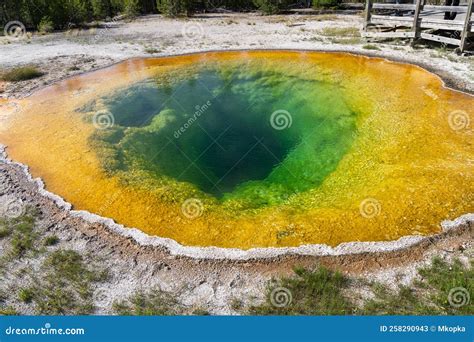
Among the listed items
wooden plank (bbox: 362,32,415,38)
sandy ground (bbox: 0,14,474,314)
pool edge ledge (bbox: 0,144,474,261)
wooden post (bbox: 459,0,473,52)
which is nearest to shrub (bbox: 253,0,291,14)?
sandy ground (bbox: 0,14,474,314)

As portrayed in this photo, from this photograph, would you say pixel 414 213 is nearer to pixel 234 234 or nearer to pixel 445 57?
pixel 234 234

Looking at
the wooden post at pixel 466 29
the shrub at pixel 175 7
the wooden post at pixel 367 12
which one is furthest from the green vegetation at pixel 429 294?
the shrub at pixel 175 7

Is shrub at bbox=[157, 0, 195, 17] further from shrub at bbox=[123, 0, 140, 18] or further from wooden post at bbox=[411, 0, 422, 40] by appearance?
wooden post at bbox=[411, 0, 422, 40]

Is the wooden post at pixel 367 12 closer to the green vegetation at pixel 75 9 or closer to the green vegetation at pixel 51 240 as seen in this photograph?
the green vegetation at pixel 75 9

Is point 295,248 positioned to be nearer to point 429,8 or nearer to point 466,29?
point 466,29

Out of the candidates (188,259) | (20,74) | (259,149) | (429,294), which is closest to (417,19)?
(259,149)

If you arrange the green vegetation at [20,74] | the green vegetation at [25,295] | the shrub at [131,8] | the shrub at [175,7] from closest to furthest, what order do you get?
the green vegetation at [25,295] → the green vegetation at [20,74] → the shrub at [175,7] → the shrub at [131,8]
